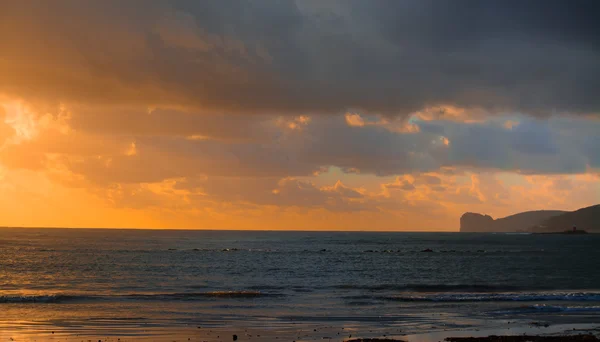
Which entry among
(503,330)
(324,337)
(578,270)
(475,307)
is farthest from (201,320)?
(578,270)

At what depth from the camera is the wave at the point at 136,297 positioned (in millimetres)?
50188

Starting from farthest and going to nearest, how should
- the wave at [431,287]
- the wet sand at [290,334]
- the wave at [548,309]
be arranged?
the wave at [431,287] → the wave at [548,309] → the wet sand at [290,334]

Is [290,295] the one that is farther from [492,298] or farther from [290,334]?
[290,334]

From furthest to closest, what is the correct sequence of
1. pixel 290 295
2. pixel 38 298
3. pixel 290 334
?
pixel 290 295, pixel 38 298, pixel 290 334

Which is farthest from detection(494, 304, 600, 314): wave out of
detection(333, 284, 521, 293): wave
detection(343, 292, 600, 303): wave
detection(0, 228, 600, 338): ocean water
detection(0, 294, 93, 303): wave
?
detection(0, 294, 93, 303): wave

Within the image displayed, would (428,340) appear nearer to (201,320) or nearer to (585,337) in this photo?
(585,337)

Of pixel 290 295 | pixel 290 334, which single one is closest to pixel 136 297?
pixel 290 295

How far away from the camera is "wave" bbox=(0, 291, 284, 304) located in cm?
5019

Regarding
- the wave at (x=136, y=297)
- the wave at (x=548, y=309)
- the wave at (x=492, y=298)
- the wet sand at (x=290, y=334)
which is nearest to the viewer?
the wet sand at (x=290, y=334)

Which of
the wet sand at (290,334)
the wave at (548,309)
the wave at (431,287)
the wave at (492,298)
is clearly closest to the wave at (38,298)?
the wet sand at (290,334)

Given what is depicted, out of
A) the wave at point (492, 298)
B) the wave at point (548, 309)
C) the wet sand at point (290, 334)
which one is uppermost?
the wet sand at point (290, 334)

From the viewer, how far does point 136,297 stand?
5253 centimetres

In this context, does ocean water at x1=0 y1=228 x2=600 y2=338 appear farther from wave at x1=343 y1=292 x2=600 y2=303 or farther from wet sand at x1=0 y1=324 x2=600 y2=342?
wet sand at x1=0 y1=324 x2=600 y2=342

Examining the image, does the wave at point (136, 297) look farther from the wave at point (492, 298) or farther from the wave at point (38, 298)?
the wave at point (492, 298)
